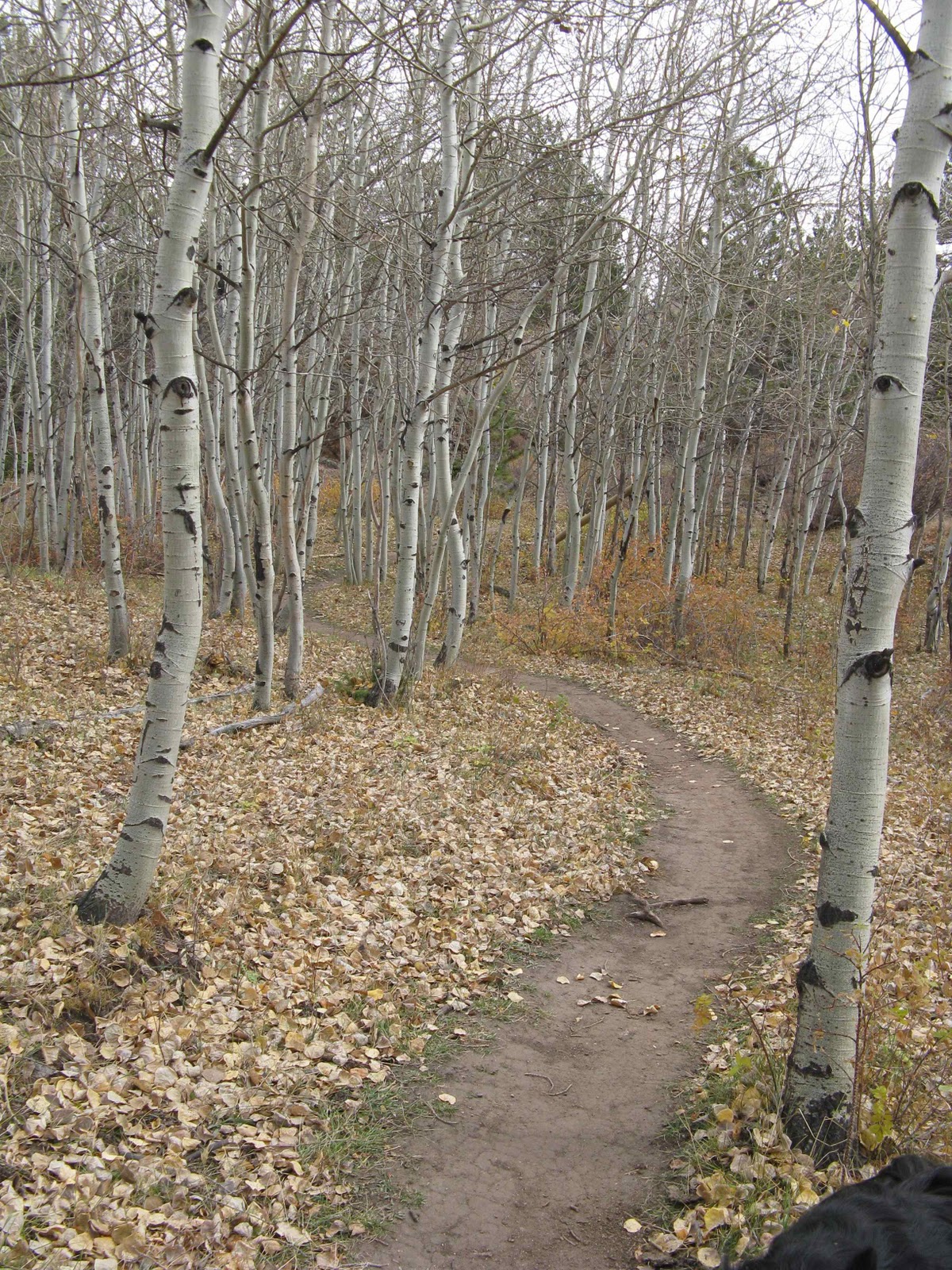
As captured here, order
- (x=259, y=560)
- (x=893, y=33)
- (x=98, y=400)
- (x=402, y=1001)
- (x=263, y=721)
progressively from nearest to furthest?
(x=893, y=33) → (x=402, y=1001) → (x=263, y=721) → (x=259, y=560) → (x=98, y=400)

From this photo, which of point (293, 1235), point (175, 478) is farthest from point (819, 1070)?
point (175, 478)

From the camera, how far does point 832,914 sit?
3543 millimetres

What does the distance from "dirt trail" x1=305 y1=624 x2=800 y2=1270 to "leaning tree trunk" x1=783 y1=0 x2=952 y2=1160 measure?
3.05 ft

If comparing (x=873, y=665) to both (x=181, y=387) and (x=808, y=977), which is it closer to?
(x=808, y=977)

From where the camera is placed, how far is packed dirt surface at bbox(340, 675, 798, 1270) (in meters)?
3.50

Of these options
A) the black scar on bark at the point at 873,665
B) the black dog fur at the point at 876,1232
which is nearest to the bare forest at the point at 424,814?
the black scar on bark at the point at 873,665

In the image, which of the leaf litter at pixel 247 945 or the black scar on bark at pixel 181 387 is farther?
the black scar on bark at pixel 181 387

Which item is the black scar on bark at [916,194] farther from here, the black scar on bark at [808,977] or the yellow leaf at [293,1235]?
the yellow leaf at [293,1235]

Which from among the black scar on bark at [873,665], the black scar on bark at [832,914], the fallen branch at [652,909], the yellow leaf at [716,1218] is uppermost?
the black scar on bark at [873,665]

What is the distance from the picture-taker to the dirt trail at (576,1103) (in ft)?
11.5

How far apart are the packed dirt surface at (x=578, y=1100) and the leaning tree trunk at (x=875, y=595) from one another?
0.94 m

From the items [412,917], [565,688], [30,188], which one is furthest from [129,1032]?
[30,188]

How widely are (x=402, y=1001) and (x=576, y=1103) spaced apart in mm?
1215

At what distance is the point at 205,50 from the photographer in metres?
4.76
